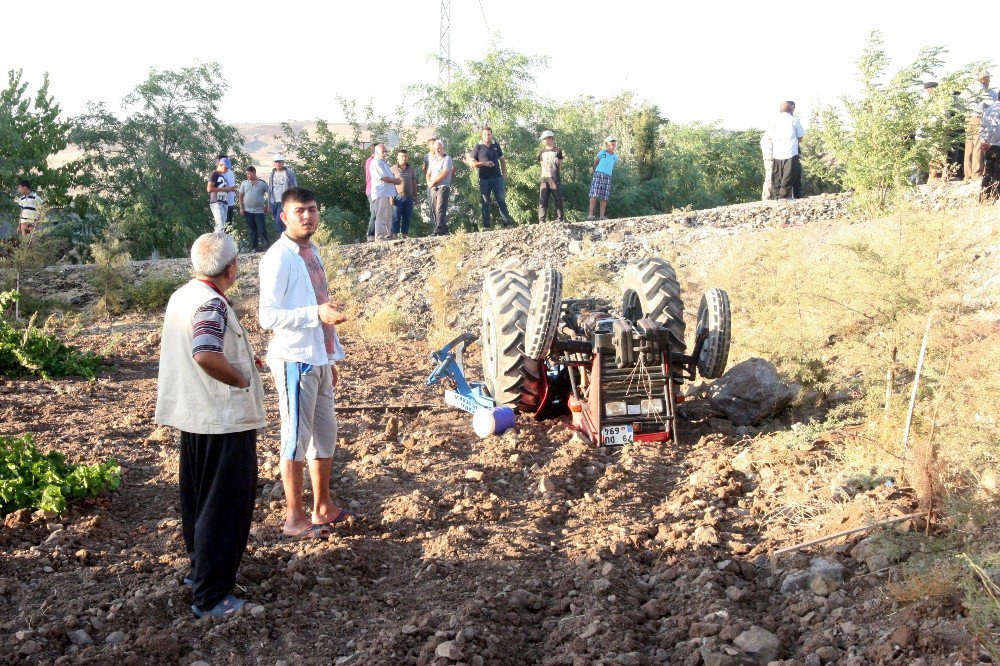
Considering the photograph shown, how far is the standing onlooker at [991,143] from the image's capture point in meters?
12.8

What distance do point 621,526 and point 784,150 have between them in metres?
11.4

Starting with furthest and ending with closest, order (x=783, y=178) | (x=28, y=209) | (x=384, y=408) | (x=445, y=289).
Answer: (x=783, y=178)
(x=28, y=209)
(x=445, y=289)
(x=384, y=408)

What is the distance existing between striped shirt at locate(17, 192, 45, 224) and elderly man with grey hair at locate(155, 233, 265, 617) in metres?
12.9

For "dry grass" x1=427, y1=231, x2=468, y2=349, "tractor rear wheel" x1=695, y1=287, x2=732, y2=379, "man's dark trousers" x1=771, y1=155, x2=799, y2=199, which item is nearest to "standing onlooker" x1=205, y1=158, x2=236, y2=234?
"dry grass" x1=427, y1=231, x2=468, y2=349

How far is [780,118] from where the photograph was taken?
1470 cm

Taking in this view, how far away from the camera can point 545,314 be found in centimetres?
652

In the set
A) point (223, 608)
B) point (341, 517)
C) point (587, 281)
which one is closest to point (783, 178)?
point (587, 281)

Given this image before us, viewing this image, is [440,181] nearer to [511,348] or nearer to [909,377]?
[511,348]

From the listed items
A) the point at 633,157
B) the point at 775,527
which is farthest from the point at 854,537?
the point at 633,157

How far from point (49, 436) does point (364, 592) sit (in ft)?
12.6

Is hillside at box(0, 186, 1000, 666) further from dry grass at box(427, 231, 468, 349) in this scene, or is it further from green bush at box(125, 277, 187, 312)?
green bush at box(125, 277, 187, 312)

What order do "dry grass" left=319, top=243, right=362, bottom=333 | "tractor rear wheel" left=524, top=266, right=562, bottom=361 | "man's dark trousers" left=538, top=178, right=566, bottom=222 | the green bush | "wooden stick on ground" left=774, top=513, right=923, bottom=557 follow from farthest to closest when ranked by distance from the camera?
1. "man's dark trousers" left=538, top=178, right=566, bottom=222
2. the green bush
3. "dry grass" left=319, top=243, right=362, bottom=333
4. "tractor rear wheel" left=524, top=266, right=562, bottom=361
5. "wooden stick on ground" left=774, top=513, right=923, bottom=557

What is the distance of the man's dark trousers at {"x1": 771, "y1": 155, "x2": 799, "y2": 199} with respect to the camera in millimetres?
15602

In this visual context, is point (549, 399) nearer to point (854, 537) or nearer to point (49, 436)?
point (854, 537)
